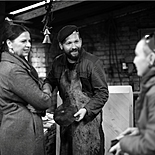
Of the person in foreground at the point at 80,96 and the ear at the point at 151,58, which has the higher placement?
the ear at the point at 151,58

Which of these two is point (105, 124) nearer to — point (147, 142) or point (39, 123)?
point (39, 123)

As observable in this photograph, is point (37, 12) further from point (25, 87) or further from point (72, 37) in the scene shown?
point (25, 87)

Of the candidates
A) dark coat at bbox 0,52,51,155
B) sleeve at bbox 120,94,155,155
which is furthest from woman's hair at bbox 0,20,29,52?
sleeve at bbox 120,94,155,155

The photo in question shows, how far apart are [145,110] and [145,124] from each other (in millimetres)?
69

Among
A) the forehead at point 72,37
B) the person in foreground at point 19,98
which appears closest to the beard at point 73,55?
the forehead at point 72,37

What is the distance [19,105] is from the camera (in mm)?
2475

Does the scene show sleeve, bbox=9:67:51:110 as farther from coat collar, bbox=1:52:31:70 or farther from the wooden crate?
the wooden crate

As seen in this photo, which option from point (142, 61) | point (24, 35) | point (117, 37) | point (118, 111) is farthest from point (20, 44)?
point (117, 37)

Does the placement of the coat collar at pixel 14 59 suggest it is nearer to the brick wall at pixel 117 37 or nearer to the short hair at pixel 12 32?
the short hair at pixel 12 32

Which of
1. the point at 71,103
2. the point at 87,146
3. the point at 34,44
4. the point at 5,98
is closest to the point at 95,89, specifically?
the point at 71,103

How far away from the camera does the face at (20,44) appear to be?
98.7 inches

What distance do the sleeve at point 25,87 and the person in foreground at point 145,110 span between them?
3.01 ft

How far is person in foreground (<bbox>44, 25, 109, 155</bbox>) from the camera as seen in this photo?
270 cm

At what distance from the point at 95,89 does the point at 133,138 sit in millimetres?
1167
